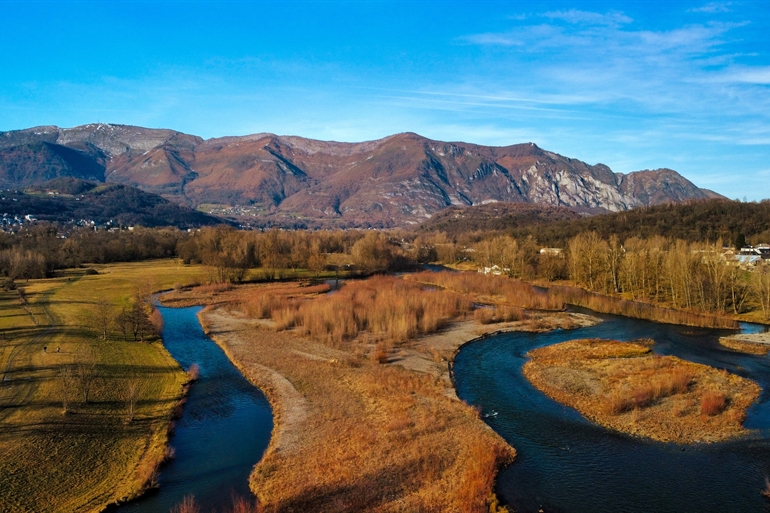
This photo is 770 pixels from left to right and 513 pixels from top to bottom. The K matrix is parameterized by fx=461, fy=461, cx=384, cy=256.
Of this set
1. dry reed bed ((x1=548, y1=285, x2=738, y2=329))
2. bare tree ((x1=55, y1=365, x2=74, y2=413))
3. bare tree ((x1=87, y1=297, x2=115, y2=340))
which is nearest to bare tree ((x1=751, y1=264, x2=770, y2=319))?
dry reed bed ((x1=548, y1=285, x2=738, y2=329))

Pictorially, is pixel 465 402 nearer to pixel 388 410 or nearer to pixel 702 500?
pixel 388 410

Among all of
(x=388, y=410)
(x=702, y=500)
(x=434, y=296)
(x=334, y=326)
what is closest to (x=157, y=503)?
(x=388, y=410)

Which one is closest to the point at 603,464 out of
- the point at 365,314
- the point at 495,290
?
the point at 365,314

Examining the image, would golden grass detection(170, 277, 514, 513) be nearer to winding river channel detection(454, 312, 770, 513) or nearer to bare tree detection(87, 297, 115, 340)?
winding river channel detection(454, 312, 770, 513)

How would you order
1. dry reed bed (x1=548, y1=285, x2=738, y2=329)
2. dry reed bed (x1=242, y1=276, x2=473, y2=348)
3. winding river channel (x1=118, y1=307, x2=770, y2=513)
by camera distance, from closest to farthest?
1. winding river channel (x1=118, y1=307, x2=770, y2=513)
2. dry reed bed (x1=242, y1=276, x2=473, y2=348)
3. dry reed bed (x1=548, y1=285, x2=738, y2=329)

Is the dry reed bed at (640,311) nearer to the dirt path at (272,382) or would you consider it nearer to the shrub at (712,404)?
the shrub at (712,404)

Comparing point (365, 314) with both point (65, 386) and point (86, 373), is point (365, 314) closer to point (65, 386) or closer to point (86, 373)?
point (86, 373)

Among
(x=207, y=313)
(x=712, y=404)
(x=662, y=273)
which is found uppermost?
(x=662, y=273)
